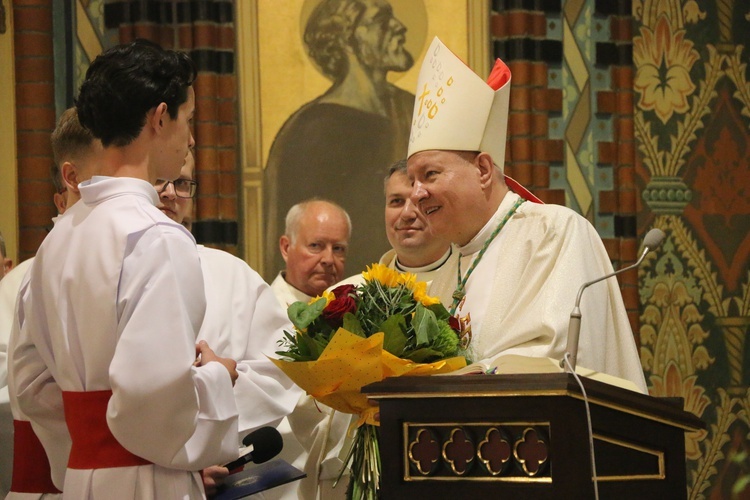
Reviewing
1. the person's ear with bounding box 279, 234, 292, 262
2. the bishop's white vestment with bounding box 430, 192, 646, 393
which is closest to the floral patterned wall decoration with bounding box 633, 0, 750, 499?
the person's ear with bounding box 279, 234, 292, 262

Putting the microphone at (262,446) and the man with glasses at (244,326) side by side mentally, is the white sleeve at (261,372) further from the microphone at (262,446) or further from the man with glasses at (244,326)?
the microphone at (262,446)

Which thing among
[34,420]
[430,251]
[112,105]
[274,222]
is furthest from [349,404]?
[274,222]

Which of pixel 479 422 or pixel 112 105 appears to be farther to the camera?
pixel 112 105

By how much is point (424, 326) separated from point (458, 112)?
1.29 meters

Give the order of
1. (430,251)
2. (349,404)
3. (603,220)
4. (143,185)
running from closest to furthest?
(143,185) < (349,404) < (430,251) < (603,220)

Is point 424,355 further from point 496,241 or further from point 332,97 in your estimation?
point 332,97

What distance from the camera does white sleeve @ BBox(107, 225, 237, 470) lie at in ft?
7.78

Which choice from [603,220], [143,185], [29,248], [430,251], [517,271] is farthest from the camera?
[603,220]

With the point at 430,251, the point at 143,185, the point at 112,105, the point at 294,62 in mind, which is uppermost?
the point at 294,62

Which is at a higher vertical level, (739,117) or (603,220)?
(739,117)

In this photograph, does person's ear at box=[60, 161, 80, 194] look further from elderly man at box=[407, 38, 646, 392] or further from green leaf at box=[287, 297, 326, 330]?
elderly man at box=[407, 38, 646, 392]

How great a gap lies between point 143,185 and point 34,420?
696 millimetres

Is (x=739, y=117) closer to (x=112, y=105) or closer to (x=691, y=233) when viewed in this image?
(x=691, y=233)

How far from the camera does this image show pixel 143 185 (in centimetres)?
262
